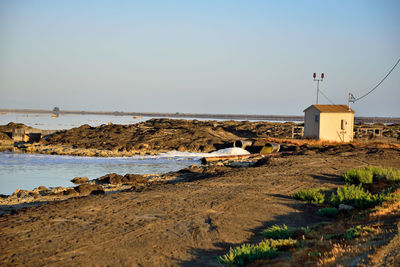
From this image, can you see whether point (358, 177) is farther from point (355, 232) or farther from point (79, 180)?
point (79, 180)

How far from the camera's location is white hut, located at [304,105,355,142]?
3338 centimetres

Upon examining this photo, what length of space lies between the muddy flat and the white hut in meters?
18.4

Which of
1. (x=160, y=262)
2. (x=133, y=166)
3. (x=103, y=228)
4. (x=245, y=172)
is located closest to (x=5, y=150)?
(x=133, y=166)

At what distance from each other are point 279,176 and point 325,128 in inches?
695

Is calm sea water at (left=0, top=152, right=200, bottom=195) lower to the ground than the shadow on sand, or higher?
lower

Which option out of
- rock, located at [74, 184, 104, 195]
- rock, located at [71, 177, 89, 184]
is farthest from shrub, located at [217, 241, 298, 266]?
rock, located at [71, 177, 89, 184]

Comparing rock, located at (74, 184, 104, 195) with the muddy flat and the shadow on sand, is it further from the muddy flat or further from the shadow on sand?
the shadow on sand

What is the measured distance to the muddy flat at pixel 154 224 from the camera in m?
7.70

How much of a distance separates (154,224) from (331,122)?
86.6ft

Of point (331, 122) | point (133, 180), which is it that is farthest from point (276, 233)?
point (331, 122)

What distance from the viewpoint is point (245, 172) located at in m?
18.4

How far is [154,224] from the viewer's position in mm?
9719

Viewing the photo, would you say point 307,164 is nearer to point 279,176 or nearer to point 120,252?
point 279,176

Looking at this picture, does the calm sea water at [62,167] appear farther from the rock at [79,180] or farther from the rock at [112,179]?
the rock at [112,179]
